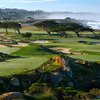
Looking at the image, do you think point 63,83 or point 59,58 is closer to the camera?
point 63,83

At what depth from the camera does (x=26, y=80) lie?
77.3 feet

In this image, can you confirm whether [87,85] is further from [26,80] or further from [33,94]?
[33,94]

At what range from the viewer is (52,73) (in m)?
25.1

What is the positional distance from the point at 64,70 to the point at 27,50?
66.8ft

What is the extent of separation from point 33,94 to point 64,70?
29.3 ft

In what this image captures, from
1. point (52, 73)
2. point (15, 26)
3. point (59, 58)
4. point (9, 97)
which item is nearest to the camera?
point (9, 97)

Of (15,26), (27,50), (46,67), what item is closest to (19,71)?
(46,67)

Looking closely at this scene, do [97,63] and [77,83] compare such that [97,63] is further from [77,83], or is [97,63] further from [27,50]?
[27,50]

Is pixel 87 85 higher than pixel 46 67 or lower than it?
lower

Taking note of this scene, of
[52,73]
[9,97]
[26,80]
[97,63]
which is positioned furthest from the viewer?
[97,63]

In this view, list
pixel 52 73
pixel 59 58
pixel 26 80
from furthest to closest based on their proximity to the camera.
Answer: pixel 59 58, pixel 52 73, pixel 26 80

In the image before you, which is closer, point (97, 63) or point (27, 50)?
point (97, 63)

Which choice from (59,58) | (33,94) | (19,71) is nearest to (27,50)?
(59,58)

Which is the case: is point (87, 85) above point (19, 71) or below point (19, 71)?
below
